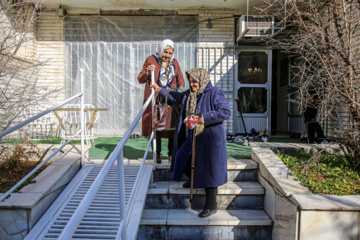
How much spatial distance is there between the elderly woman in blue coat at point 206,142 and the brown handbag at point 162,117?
16.7 inches

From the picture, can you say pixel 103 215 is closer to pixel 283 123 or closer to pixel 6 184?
pixel 6 184

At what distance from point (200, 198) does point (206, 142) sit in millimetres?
754

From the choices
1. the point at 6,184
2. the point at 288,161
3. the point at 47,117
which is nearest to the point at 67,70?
the point at 47,117

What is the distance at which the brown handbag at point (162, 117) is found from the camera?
3.57 metres

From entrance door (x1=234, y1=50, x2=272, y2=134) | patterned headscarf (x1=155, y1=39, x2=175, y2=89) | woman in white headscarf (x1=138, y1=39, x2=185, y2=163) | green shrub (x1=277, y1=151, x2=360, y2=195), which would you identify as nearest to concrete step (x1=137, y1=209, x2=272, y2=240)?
green shrub (x1=277, y1=151, x2=360, y2=195)

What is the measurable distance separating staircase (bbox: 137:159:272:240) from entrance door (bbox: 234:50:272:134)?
13.1 feet

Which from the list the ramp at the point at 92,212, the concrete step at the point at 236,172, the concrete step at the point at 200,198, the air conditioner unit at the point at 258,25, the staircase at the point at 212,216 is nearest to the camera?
the ramp at the point at 92,212

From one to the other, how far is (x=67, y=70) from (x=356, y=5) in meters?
6.71

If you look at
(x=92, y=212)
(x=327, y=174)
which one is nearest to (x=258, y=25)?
(x=327, y=174)

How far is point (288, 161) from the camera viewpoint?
3703mm

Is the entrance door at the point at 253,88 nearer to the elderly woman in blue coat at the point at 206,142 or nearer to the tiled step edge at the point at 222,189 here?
the tiled step edge at the point at 222,189

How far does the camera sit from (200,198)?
3.28m

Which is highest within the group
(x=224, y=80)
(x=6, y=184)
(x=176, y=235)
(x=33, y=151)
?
(x=224, y=80)

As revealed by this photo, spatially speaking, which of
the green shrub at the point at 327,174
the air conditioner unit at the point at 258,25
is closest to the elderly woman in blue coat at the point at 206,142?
the green shrub at the point at 327,174
